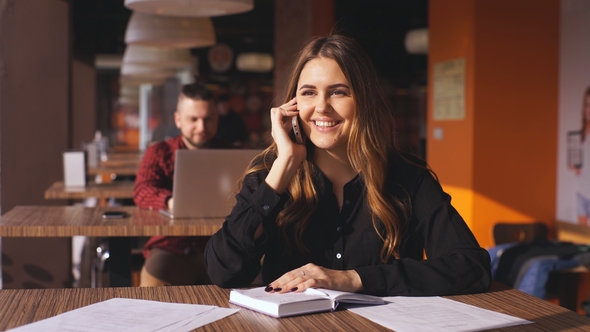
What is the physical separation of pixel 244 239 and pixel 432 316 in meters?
0.63

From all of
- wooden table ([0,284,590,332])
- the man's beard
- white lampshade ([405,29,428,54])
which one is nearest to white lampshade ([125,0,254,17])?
the man's beard

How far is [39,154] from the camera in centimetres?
501

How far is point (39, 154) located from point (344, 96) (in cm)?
347

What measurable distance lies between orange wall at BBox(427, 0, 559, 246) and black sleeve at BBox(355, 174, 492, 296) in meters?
4.28

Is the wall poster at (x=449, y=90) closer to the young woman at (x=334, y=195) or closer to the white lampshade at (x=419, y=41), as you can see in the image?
the white lampshade at (x=419, y=41)

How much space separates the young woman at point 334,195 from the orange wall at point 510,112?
164 inches

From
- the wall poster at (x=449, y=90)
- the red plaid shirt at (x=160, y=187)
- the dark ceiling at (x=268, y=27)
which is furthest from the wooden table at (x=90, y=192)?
the dark ceiling at (x=268, y=27)

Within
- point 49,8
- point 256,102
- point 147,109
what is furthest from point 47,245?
point 256,102

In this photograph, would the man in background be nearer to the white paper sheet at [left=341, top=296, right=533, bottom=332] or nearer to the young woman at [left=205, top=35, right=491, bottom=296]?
the young woman at [left=205, top=35, right=491, bottom=296]

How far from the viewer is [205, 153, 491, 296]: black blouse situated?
6.01 feet

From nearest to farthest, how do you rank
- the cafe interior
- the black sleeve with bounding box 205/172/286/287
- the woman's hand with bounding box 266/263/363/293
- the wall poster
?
1. the woman's hand with bounding box 266/263/363/293
2. the black sleeve with bounding box 205/172/286/287
3. the cafe interior
4. the wall poster

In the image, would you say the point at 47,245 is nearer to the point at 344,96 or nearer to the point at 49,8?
the point at 49,8

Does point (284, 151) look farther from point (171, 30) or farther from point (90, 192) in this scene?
point (171, 30)

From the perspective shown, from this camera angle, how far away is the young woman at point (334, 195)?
6.51ft
